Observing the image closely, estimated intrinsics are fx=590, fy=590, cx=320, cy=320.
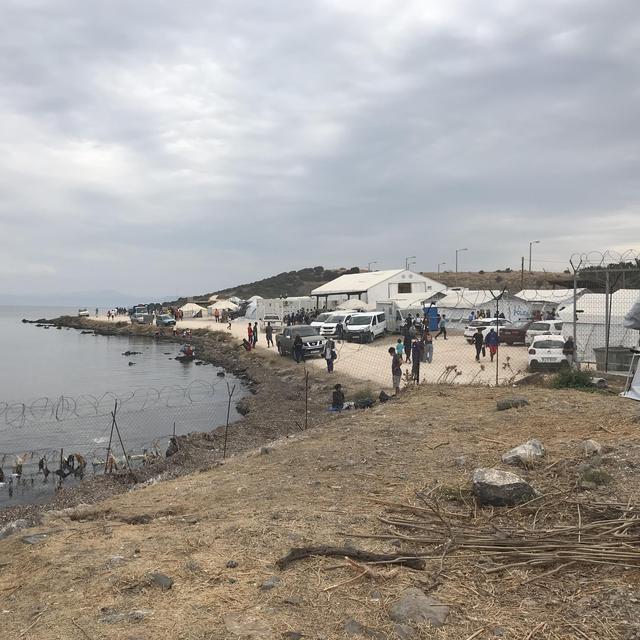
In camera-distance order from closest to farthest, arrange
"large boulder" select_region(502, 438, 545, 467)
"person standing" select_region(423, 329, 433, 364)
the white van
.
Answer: "large boulder" select_region(502, 438, 545, 467) → "person standing" select_region(423, 329, 433, 364) → the white van

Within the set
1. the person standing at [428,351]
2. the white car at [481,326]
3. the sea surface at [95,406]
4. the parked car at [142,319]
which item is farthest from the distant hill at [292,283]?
the person standing at [428,351]

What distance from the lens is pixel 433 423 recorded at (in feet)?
39.3

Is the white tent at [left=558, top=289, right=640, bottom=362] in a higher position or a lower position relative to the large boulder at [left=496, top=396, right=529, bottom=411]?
higher

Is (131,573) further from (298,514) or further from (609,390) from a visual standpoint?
(609,390)

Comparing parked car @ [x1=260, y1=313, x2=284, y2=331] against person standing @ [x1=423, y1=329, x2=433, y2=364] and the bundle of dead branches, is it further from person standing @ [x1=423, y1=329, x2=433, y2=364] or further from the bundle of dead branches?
the bundle of dead branches

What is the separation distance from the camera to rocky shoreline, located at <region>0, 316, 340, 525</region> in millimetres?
12950

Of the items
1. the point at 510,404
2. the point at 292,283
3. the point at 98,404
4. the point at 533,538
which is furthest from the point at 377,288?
the point at 292,283

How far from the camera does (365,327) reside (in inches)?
1494

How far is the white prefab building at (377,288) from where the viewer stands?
5903cm

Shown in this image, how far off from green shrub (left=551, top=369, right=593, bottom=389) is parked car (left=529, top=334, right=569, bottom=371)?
6.00 metres

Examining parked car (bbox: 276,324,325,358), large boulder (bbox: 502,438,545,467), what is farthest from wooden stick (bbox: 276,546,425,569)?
parked car (bbox: 276,324,325,358)

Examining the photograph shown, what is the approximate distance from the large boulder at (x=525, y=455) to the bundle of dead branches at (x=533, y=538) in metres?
1.82

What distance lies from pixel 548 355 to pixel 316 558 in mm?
19379

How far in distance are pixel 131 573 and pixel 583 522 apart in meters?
4.53
